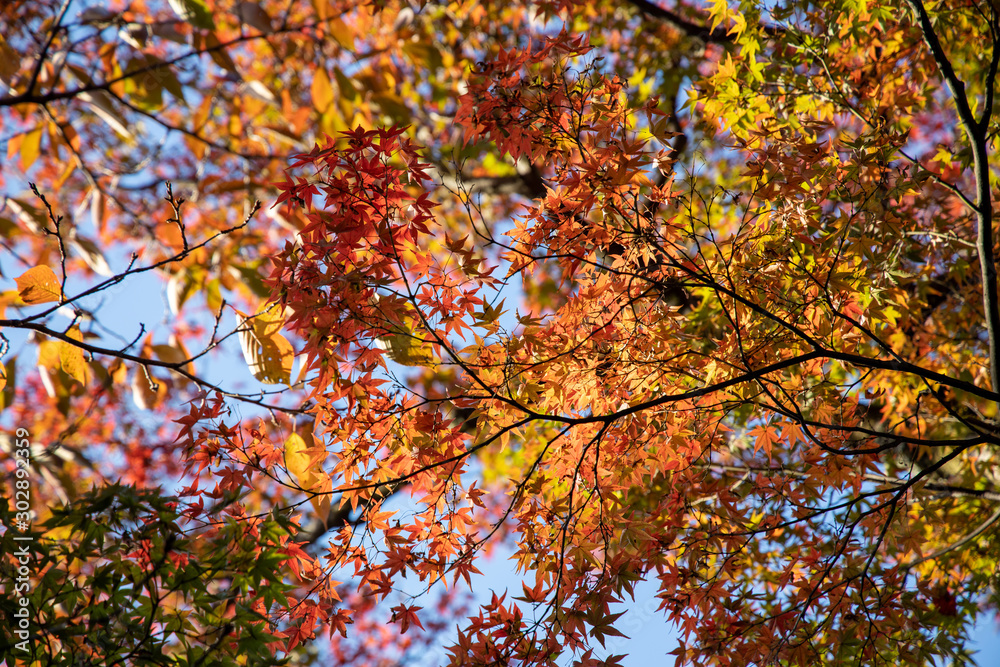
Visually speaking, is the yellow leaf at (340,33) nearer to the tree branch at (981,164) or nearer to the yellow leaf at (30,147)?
the yellow leaf at (30,147)

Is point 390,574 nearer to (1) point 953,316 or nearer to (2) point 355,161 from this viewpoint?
(2) point 355,161

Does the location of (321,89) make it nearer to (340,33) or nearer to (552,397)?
(340,33)

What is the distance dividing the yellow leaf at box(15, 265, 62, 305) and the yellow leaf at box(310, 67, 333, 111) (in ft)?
8.92

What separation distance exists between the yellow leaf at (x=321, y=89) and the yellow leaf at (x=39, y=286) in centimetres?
272

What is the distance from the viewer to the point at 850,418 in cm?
224

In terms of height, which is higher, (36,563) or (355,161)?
(355,161)

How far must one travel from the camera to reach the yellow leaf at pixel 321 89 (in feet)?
14.2

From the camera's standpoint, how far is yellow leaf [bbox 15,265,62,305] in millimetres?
2062

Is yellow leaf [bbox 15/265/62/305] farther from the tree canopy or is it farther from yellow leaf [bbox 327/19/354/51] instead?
yellow leaf [bbox 327/19/354/51]

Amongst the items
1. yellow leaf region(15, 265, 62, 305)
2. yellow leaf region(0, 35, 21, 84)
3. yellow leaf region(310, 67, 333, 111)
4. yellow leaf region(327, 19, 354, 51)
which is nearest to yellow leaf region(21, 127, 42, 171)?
yellow leaf region(0, 35, 21, 84)

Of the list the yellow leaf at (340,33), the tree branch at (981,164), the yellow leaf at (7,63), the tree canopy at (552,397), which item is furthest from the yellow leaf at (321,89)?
the tree branch at (981,164)

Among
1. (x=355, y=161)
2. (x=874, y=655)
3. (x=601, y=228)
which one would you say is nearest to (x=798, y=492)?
(x=874, y=655)

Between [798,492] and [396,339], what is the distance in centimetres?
160

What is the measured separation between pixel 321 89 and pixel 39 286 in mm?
2829
